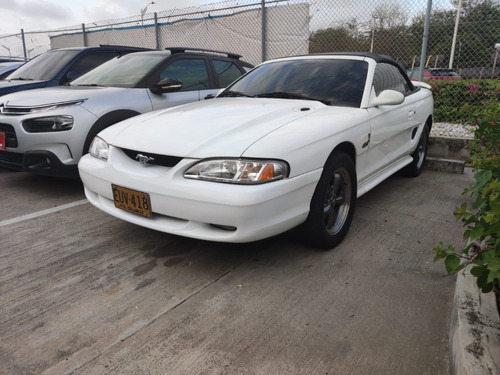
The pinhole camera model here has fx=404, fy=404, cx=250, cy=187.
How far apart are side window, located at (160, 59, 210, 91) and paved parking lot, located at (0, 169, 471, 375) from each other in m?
2.18

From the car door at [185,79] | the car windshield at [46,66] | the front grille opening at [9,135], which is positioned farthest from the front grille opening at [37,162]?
the car windshield at [46,66]

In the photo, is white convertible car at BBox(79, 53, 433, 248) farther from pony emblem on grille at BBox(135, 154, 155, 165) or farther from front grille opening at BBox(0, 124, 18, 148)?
front grille opening at BBox(0, 124, 18, 148)

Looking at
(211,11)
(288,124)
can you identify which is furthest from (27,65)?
(288,124)

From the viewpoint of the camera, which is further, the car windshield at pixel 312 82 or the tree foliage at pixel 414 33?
the tree foliage at pixel 414 33

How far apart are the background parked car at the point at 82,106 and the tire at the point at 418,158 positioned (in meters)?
2.78

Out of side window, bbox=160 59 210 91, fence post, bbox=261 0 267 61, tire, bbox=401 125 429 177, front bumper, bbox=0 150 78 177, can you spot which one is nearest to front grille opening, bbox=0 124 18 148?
front bumper, bbox=0 150 78 177

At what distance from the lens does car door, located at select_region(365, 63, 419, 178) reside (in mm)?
3531

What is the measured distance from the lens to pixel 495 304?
1.99m

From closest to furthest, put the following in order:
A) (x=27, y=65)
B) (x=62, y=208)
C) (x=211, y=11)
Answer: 1. (x=62, y=208)
2. (x=27, y=65)
3. (x=211, y=11)

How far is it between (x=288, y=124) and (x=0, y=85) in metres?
4.66

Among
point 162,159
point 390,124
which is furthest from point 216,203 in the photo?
point 390,124

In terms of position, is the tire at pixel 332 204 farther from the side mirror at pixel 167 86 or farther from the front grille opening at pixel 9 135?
the front grille opening at pixel 9 135

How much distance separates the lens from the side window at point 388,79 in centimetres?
376

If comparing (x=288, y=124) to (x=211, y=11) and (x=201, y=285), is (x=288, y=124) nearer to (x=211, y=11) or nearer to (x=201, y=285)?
(x=201, y=285)
